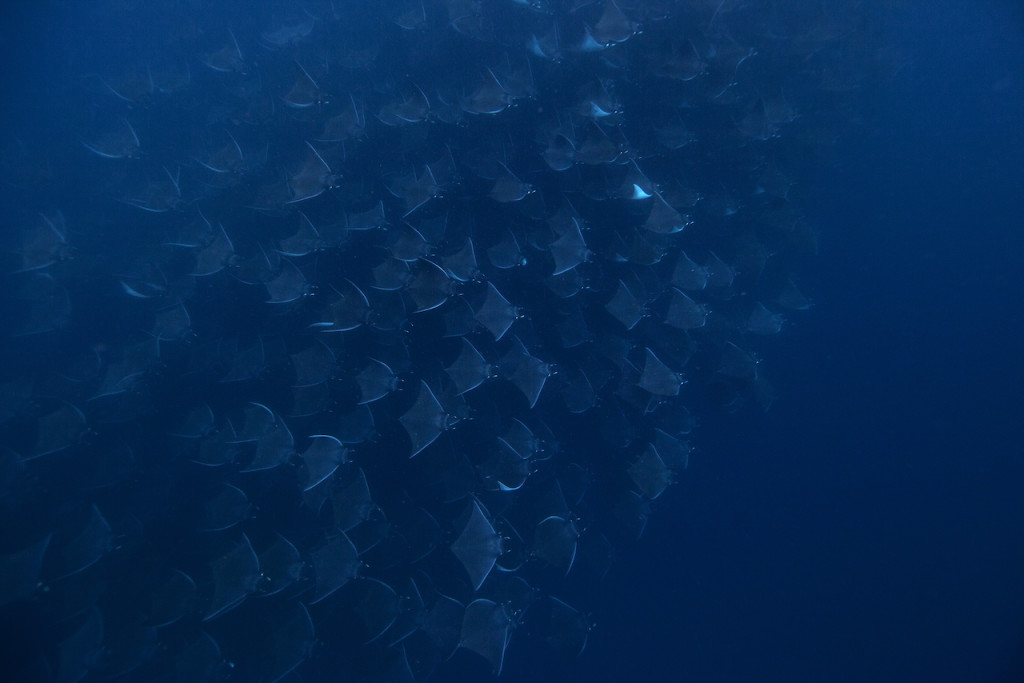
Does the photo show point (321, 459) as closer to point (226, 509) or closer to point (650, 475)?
point (226, 509)

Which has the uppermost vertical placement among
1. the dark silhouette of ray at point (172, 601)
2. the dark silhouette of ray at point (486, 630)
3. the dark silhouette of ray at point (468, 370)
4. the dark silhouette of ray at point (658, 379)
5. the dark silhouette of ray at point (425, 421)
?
the dark silhouette of ray at point (658, 379)

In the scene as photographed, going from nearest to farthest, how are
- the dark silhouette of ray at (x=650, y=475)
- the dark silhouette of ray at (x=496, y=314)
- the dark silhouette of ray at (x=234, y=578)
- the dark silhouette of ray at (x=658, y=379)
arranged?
the dark silhouette of ray at (x=234, y=578)
the dark silhouette of ray at (x=496, y=314)
the dark silhouette of ray at (x=658, y=379)
the dark silhouette of ray at (x=650, y=475)

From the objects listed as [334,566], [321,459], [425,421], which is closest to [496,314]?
[425,421]

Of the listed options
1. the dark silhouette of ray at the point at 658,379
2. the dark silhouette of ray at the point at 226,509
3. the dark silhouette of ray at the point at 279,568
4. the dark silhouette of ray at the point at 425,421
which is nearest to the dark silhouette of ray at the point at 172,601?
the dark silhouette of ray at the point at 226,509

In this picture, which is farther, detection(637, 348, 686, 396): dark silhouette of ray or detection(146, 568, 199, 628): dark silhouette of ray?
detection(637, 348, 686, 396): dark silhouette of ray

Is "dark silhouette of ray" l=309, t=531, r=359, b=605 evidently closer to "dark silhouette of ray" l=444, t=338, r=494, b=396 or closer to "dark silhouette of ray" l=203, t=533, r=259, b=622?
"dark silhouette of ray" l=203, t=533, r=259, b=622

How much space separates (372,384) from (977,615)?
612cm

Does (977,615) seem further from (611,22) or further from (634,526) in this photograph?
(611,22)

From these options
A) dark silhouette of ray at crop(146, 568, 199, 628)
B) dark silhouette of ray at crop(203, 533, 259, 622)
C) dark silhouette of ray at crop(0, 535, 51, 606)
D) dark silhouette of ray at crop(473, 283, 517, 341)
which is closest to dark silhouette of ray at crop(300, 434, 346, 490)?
dark silhouette of ray at crop(203, 533, 259, 622)

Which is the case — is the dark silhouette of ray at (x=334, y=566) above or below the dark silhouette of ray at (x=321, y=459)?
below

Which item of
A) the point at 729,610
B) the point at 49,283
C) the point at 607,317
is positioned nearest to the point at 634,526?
the point at 729,610

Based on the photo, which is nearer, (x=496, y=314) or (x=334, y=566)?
(x=334, y=566)

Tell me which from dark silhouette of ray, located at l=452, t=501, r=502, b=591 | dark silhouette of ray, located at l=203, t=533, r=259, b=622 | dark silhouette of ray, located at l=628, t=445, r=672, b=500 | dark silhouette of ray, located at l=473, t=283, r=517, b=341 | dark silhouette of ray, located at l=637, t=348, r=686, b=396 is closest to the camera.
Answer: dark silhouette of ray, located at l=203, t=533, r=259, b=622

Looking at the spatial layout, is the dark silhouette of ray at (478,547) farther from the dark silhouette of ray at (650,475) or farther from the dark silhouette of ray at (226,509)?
the dark silhouette of ray at (226,509)
